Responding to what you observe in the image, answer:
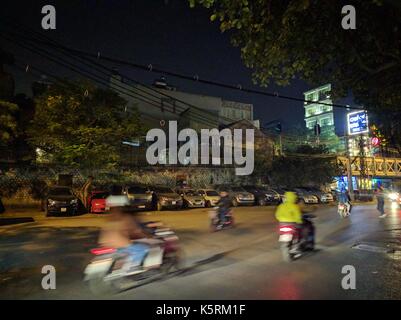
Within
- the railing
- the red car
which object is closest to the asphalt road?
the red car

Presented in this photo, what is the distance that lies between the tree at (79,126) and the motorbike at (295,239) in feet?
57.4

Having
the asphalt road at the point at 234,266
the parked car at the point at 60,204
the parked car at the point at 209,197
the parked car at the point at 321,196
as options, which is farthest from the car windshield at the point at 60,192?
the parked car at the point at 321,196

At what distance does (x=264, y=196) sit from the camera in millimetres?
29141

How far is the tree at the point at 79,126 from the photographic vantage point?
23.7 m

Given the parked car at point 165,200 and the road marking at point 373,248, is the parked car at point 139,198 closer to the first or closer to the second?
the parked car at point 165,200

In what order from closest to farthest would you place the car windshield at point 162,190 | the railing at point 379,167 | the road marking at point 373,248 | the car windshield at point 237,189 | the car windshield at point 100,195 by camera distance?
the road marking at point 373,248, the car windshield at point 100,195, the car windshield at point 162,190, the car windshield at point 237,189, the railing at point 379,167

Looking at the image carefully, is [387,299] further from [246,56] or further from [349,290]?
[246,56]

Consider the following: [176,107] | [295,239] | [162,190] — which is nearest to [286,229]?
[295,239]

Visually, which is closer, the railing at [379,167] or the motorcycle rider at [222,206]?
the motorcycle rider at [222,206]

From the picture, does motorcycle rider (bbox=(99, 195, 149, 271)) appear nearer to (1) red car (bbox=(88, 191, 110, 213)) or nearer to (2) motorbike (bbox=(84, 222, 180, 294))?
(2) motorbike (bbox=(84, 222, 180, 294))

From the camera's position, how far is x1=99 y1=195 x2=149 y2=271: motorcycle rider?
6.41m

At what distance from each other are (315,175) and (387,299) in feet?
118

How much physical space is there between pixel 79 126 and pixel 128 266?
1931 cm

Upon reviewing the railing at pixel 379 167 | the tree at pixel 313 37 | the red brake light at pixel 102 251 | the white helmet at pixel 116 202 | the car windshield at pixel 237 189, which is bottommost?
the red brake light at pixel 102 251
